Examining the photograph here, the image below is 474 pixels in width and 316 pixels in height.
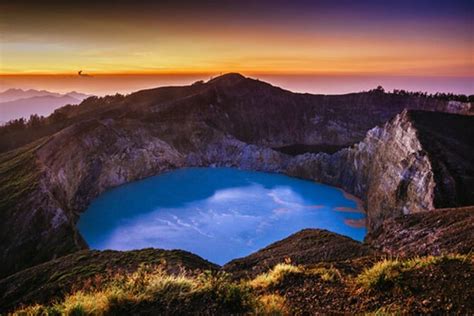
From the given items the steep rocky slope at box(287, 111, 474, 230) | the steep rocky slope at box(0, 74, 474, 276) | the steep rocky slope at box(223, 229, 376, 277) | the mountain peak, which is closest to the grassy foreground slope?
the steep rocky slope at box(223, 229, 376, 277)

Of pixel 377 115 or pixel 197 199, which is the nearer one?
pixel 197 199

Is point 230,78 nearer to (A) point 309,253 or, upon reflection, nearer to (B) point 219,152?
(B) point 219,152

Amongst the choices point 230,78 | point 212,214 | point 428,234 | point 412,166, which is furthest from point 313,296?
point 230,78

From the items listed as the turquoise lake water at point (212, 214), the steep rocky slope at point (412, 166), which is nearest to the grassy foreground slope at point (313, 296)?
the steep rocky slope at point (412, 166)

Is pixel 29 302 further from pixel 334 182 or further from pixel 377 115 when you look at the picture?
pixel 377 115

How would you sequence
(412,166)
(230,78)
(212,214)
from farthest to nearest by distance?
(230,78), (212,214), (412,166)

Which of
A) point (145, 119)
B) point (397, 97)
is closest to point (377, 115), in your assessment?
point (397, 97)
